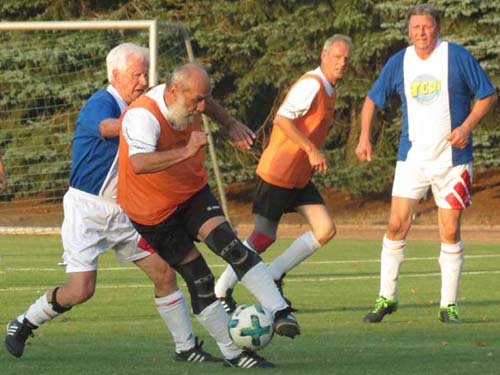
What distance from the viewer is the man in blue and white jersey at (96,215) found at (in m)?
9.21

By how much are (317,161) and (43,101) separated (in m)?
18.0

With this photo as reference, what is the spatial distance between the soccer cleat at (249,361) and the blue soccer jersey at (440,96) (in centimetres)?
319

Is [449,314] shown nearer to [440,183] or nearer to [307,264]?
[440,183]

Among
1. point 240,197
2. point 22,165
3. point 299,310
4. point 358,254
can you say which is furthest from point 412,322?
point 240,197

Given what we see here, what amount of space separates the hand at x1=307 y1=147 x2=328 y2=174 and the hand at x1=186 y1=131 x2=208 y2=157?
2987 mm

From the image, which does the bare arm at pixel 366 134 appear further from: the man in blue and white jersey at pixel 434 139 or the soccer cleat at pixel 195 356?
the soccer cleat at pixel 195 356

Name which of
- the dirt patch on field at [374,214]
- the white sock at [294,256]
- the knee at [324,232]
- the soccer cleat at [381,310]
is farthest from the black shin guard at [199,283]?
the dirt patch on field at [374,214]

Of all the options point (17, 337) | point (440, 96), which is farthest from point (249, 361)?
point (440, 96)

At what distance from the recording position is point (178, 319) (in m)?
9.01

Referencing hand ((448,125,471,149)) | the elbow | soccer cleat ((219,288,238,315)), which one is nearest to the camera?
the elbow

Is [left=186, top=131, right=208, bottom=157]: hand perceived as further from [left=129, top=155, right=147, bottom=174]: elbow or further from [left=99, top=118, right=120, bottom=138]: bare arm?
[left=99, top=118, right=120, bottom=138]: bare arm

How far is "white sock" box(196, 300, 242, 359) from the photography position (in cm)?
864

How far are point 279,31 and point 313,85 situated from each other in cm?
1755

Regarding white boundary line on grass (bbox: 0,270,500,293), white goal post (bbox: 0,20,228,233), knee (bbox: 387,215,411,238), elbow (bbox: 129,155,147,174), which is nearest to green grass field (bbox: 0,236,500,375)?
white boundary line on grass (bbox: 0,270,500,293)
